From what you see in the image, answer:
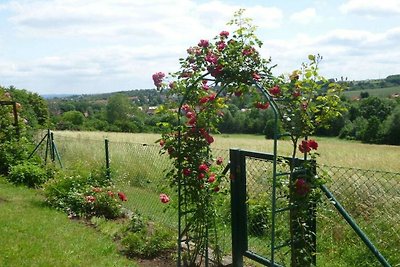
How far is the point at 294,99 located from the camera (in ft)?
10.2

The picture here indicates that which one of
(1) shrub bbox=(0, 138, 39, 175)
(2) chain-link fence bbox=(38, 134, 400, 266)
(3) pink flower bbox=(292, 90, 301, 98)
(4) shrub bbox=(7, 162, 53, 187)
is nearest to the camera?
(3) pink flower bbox=(292, 90, 301, 98)

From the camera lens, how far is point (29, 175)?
960cm

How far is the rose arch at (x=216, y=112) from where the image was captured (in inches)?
122

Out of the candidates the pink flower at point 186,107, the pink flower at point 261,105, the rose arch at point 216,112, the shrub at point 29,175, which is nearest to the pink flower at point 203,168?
the rose arch at point 216,112

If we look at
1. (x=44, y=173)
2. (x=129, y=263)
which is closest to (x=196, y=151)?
(x=129, y=263)

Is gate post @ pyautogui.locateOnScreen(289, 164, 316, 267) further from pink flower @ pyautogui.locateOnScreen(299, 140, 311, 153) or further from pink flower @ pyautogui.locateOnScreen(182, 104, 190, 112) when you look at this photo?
pink flower @ pyautogui.locateOnScreen(182, 104, 190, 112)

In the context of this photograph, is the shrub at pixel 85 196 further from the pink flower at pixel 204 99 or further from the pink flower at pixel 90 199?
the pink flower at pixel 204 99

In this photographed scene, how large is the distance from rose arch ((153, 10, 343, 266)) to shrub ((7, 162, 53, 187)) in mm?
5619

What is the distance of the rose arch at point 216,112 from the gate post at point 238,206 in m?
0.14

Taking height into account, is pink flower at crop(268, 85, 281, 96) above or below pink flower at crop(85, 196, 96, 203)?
above

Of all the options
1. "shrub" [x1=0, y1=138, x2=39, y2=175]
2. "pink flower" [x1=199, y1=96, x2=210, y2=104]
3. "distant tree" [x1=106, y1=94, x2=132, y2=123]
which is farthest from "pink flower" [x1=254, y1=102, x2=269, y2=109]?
"distant tree" [x1=106, y1=94, x2=132, y2=123]

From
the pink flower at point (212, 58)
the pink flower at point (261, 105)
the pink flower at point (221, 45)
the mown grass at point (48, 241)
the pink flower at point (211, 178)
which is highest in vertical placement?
the pink flower at point (221, 45)

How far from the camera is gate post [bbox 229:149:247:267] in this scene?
4.32 metres

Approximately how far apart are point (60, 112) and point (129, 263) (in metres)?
54.7
